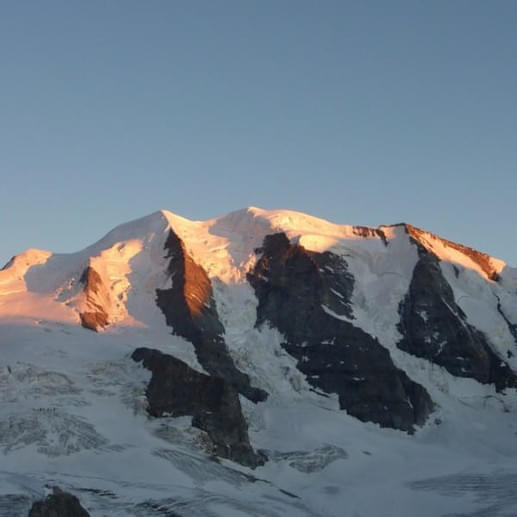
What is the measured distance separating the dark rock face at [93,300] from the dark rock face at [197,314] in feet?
30.0

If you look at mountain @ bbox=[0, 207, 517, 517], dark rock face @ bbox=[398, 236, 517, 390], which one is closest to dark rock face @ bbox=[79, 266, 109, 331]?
mountain @ bbox=[0, 207, 517, 517]

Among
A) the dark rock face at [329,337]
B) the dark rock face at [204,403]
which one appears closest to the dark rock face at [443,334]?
the dark rock face at [329,337]

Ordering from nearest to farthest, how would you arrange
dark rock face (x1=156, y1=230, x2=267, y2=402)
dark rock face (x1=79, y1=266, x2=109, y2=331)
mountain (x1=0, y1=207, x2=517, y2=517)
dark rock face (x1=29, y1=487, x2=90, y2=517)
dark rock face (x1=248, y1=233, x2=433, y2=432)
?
1. dark rock face (x1=29, y1=487, x2=90, y2=517)
2. mountain (x1=0, y1=207, x2=517, y2=517)
3. dark rock face (x1=156, y1=230, x2=267, y2=402)
4. dark rock face (x1=248, y1=233, x2=433, y2=432)
5. dark rock face (x1=79, y1=266, x2=109, y2=331)

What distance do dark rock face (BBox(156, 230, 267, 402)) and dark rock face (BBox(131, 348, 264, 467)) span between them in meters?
12.2

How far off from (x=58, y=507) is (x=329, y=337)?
8450 centimetres

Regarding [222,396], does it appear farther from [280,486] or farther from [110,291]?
[110,291]

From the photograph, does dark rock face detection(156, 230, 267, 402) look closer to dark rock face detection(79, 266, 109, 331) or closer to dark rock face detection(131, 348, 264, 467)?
dark rock face detection(79, 266, 109, 331)

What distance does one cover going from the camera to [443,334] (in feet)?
564

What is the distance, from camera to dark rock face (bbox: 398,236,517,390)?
6609 inches

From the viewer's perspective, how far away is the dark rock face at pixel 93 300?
509 ft

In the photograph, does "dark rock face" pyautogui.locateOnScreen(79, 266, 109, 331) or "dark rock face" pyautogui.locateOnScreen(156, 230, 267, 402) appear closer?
"dark rock face" pyautogui.locateOnScreen(156, 230, 267, 402)

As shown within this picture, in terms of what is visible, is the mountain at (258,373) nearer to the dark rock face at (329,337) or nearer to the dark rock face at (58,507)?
the dark rock face at (329,337)

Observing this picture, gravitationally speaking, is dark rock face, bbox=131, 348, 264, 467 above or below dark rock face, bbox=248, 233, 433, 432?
below

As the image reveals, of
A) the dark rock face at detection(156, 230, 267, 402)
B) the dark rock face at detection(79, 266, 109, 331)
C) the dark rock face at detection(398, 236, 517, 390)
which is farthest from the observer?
the dark rock face at detection(398, 236, 517, 390)
